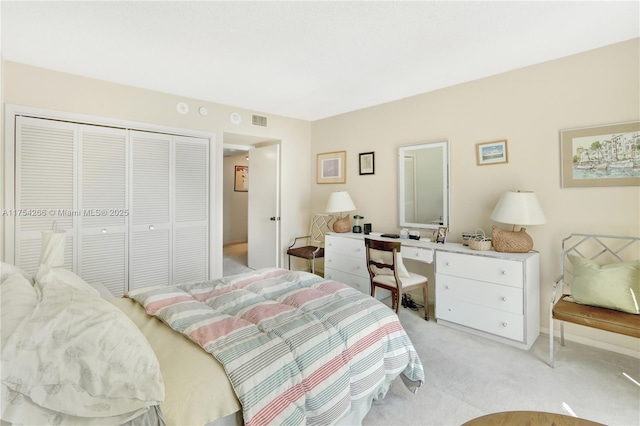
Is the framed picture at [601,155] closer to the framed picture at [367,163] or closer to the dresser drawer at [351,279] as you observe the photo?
the framed picture at [367,163]

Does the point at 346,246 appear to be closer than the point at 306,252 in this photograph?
Yes

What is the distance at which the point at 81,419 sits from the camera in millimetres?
984

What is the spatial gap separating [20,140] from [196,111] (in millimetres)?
1678

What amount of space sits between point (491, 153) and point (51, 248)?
3817 millimetres

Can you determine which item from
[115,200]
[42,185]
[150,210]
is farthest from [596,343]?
[42,185]

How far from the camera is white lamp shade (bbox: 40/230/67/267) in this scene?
222 cm

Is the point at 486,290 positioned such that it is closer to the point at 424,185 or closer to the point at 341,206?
the point at 424,185

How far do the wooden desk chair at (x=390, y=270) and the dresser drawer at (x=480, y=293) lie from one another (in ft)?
0.71

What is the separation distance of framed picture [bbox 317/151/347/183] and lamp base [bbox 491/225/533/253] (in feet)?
7.30

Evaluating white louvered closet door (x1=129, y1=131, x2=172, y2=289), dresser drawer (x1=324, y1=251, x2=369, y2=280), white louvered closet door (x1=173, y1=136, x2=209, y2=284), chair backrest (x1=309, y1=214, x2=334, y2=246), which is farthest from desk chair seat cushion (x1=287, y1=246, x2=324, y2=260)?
white louvered closet door (x1=129, y1=131, x2=172, y2=289)

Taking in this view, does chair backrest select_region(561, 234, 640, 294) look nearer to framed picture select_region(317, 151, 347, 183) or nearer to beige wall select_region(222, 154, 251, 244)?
framed picture select_region(317, 151, 347, 183)

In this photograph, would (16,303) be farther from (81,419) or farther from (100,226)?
(100,226)

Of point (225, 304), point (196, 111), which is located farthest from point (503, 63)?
point (196, 111)

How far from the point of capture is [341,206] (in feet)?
13.3
